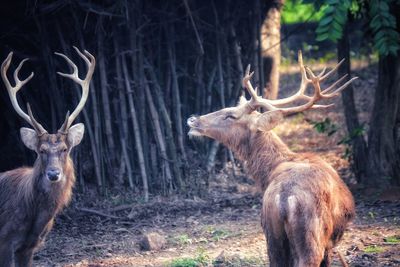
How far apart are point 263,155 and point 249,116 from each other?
627mm

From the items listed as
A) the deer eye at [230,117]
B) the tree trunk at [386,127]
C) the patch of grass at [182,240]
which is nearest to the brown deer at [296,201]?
the deer eye at [230,117]

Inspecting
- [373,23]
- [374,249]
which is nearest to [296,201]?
[374,249]

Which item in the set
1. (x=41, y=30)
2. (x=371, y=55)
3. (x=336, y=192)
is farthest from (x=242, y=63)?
(x=371, y=55)

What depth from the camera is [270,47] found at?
36.3 ft

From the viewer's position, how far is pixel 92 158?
9.43 m

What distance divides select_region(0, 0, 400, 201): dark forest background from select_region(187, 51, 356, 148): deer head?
81.3 inches

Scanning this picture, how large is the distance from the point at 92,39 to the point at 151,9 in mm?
932

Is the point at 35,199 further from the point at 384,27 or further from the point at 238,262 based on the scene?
the point at 384,27

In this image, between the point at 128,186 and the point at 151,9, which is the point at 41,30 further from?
the point at 128,186

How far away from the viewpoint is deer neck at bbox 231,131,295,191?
6855 mm

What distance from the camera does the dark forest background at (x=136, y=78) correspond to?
30.0 feet

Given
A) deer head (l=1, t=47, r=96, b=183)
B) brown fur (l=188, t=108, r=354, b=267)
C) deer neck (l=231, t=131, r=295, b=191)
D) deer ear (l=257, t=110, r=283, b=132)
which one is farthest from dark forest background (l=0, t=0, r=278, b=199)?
brown fur (l=188, t=108, r=354, b=267)

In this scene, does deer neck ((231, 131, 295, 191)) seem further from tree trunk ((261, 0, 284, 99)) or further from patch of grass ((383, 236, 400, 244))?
tree trunk ((261, 0, 284, 99))

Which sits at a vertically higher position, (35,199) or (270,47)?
(270,47)
